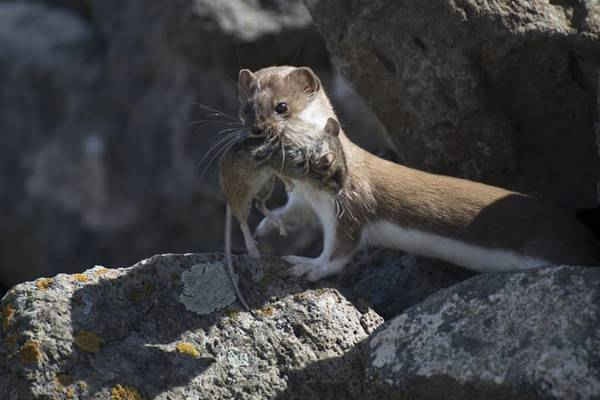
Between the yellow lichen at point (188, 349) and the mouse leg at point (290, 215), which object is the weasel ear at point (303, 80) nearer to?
the mouse leg at point (290, 215)

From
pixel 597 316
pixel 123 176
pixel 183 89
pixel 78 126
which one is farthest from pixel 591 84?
pixel 78 126

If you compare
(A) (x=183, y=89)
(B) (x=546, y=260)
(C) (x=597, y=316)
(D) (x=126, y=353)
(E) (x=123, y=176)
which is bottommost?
(E) (x=123, y=176)

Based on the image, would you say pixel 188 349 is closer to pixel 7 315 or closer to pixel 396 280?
pixel 7 315

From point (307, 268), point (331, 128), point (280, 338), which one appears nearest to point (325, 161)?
point (331, 128)

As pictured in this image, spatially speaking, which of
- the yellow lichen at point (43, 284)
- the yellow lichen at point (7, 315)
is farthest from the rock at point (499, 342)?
the yellow lichen at point (7, 315)

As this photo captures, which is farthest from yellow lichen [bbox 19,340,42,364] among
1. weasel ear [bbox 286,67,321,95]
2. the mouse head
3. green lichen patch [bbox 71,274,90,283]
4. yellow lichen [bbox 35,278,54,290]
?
weasel ear [bbox 286,67,321,95]

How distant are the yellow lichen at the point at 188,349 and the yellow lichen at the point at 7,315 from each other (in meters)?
0.82

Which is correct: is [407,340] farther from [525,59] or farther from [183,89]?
[183,89]

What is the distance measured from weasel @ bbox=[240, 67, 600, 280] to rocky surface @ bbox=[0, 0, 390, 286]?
3.26m

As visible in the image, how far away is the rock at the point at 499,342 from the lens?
3980 mm

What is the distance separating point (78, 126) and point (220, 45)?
3.35m

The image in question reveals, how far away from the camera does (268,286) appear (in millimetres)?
5121

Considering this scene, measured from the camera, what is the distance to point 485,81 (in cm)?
598

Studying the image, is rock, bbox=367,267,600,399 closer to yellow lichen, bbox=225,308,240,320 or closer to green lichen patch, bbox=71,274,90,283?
yellow lichen, bbox=225,308,240,320
